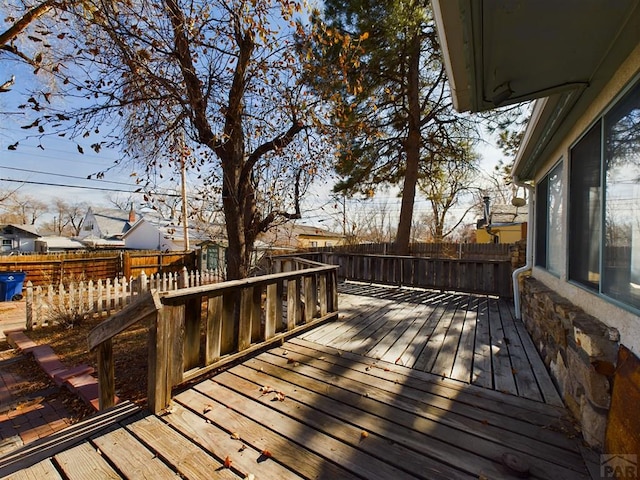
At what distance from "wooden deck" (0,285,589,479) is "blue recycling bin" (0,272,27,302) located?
33.9 feet

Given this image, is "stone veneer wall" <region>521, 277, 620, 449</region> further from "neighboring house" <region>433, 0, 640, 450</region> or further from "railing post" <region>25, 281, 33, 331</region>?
"railing post" <region>25, 281, 33, 331</region>

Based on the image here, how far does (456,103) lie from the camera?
2.30m

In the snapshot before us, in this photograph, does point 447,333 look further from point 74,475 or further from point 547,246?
point 74,475

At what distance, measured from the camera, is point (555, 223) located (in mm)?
3350

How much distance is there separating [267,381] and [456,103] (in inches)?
107

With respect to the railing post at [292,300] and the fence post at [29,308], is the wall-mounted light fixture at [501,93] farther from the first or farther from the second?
the fence post at [29,308]

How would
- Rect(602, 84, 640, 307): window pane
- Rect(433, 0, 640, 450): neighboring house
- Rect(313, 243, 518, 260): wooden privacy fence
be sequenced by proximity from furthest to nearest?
Rect(313, 243, 518, 260): wooden privacy fence → Rect(602, 84, 640, 307): window pane → Rect(433, 0, 640, 450): neighboring house

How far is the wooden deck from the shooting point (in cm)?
157

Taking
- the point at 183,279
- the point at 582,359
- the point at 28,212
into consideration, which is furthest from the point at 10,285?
the point at 28,212

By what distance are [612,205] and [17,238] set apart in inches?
1507

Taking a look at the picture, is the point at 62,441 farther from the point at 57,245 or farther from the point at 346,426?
the point at 57,245

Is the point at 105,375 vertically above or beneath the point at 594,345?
beneath

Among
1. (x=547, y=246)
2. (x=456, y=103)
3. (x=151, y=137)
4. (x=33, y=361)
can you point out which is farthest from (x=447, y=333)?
(x=33, y=361)

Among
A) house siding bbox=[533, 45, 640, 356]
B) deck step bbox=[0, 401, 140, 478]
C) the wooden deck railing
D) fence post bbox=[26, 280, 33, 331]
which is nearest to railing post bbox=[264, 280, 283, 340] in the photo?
the wooden deck railing
